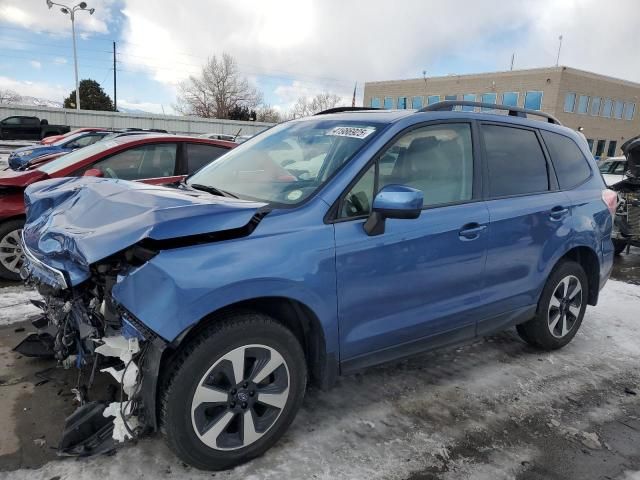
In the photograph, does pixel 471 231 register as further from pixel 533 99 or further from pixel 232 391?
pixel 533 99

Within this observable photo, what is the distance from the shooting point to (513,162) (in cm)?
365

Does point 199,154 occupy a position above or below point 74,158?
above

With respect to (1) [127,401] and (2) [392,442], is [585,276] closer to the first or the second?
(2) [392,442]

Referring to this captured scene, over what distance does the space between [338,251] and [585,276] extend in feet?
8.93

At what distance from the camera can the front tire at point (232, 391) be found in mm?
2271

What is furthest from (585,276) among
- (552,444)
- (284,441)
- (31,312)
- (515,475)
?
(31,312)

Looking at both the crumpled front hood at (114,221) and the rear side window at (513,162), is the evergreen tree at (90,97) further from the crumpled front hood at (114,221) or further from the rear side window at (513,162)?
the rear side window at (513,162)

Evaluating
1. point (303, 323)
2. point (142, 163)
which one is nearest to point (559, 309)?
point (303, 323)

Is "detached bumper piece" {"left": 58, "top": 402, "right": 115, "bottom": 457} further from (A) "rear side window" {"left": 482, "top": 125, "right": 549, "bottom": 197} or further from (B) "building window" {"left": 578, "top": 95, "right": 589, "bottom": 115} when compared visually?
(B) "building window" {"left": 578, "top": 95, "right": 589, "bottom": 115}

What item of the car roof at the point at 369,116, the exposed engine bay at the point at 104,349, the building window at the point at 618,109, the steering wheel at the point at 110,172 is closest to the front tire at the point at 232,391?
the exposed engine bay at the point at 104,349

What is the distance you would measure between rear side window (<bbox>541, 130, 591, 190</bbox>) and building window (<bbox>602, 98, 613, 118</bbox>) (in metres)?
46.7

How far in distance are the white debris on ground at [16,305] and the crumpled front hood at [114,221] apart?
1557mm

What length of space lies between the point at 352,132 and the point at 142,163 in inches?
144

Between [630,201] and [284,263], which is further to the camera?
[630,201]
